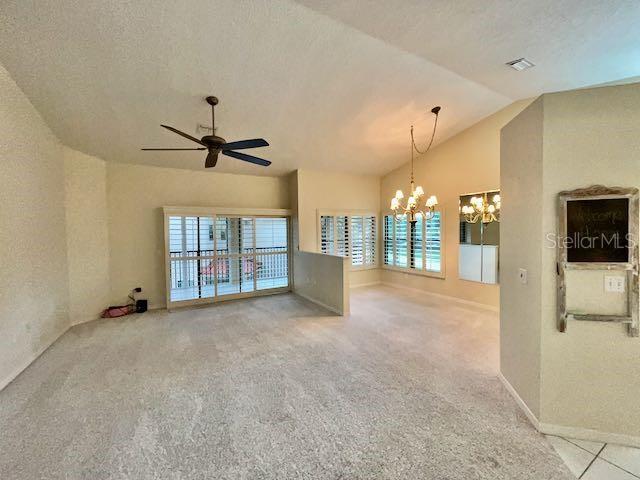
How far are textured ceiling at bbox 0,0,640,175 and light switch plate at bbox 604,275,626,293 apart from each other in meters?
2.15

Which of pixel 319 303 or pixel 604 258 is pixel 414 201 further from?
pixel 319 303

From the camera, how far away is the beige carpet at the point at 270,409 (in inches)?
66.8

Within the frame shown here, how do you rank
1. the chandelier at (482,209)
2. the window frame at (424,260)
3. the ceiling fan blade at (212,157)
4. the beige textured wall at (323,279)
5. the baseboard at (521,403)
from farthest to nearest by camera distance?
the window frame at (424,260) → the chandelier at (482,209) → the beige textured wall at (323,279) → the ceiling fan blade at (212,157) → the baseboard at (521,403)

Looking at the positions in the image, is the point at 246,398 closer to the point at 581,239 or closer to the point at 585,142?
the point at 581,239

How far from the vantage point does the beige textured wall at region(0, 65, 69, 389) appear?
277 cm

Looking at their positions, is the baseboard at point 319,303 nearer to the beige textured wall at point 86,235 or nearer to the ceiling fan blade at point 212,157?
the ceiling fan blade at point 212,157

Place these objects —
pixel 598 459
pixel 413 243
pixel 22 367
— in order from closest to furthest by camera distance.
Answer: pixel 598 459 < pixel 22 367 < pixel 413 243

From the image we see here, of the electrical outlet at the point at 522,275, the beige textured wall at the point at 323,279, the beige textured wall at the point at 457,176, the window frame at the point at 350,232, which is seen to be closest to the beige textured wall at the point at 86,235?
the beige textured wall at the point at 323,279

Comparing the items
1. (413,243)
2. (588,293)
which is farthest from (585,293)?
(413,243)

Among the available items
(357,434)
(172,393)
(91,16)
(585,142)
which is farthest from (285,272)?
(585,142)

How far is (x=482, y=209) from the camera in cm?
505

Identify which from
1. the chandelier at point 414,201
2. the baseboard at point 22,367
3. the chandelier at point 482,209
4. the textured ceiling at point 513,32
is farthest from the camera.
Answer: the chandelier at point 482,209

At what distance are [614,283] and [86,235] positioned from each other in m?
6.84

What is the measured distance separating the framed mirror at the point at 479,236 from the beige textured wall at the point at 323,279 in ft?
8.07
